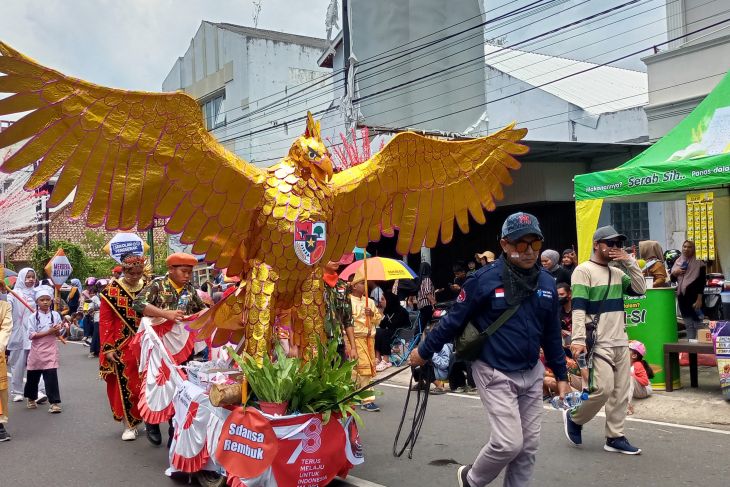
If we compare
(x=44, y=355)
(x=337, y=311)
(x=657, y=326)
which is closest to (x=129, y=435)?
(x=44, y=355)

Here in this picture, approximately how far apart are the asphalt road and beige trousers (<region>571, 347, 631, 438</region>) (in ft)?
0.99

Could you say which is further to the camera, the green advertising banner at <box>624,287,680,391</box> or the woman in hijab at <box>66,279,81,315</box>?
the woman in hijab at <box>66,279,81,315</box>

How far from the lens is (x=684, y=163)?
814 cm

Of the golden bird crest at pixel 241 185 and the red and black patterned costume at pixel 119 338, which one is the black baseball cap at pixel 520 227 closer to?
the golden bird crest at pixel 241 185

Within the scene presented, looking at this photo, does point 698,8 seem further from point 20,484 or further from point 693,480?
point 20,484

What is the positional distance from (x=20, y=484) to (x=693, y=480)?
5276mm

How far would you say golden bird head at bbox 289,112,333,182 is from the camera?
534cm

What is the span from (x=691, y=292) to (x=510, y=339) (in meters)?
6.72

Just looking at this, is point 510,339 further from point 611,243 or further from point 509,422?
point 611,243

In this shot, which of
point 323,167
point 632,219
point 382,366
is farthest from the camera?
point 632,219

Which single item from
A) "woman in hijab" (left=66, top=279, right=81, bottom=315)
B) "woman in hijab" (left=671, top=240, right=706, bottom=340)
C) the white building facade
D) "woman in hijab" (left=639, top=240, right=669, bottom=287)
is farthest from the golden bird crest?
the white building facade

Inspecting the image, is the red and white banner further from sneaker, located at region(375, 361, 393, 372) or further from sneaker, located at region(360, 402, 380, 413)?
sneaker, located at region(375, 361, 393, 372)

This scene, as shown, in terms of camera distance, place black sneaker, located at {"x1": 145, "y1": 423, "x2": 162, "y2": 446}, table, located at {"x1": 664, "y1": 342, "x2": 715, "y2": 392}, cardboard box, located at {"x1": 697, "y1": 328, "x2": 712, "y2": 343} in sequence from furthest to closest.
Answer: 1. cardboard box, located at {"x1": 697, "y1": 328, "x2": 712, "y2": 343}
2. table, located at {"x1": 664, "y1": 342, "x2": 715, "y2": 392}
3. black sneaker, located at {"x1": 145, "y1": 423, "x2": 162, "y2": 446}

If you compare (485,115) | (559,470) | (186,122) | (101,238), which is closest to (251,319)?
(186,122)
